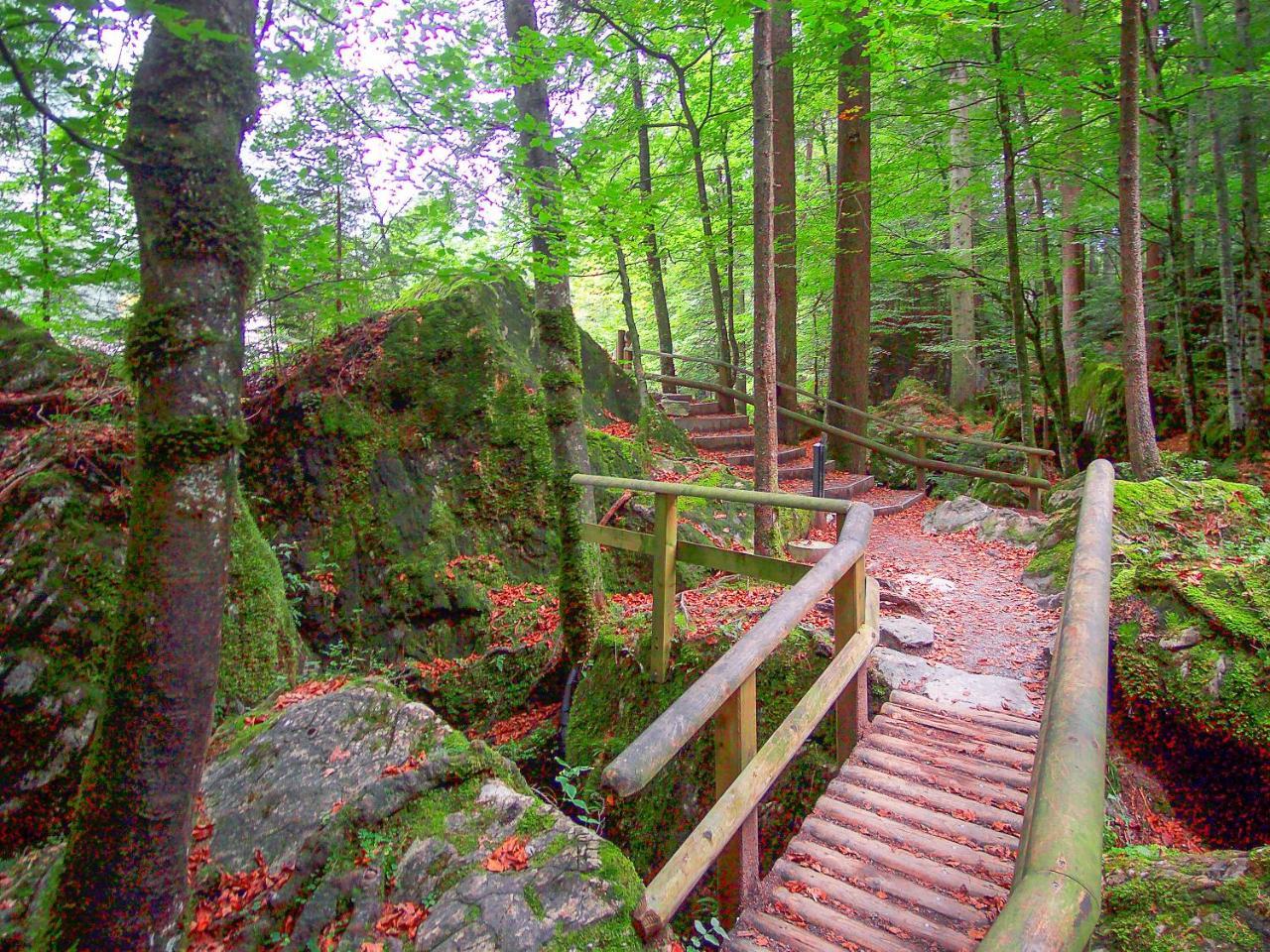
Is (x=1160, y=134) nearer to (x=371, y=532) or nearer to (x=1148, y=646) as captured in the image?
(x=1148, y=646)

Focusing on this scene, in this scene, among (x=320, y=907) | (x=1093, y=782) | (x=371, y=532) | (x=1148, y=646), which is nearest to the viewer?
(x=1093, y=782)

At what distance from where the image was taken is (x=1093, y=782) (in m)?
1.08

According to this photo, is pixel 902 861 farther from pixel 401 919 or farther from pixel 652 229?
pixel 652 229

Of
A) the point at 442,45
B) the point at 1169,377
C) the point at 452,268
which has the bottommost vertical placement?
the point at 1169,377

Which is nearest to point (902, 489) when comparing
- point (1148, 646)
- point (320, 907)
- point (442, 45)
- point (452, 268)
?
point (1148, 646)

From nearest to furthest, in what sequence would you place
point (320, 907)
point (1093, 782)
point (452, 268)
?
1. point (1093, 782)
2. point (320, 907)
3. point (452, 268)

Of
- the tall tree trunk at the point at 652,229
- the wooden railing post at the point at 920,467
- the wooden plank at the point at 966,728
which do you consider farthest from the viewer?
the tall tree trunk at the point at 652,229

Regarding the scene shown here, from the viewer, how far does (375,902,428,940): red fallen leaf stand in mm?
2381

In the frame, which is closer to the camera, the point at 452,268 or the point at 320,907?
the point at 320,907

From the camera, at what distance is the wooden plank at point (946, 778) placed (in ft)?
9.37

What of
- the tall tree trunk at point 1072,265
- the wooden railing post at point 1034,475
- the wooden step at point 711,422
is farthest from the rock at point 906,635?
the tall tree trunk at point 1072,265

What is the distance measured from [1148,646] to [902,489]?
27.9 ft

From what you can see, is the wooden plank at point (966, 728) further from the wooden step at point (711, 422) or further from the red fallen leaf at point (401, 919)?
the wooden step at point (711, 422)

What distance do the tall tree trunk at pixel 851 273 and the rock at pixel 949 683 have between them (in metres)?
6.61
